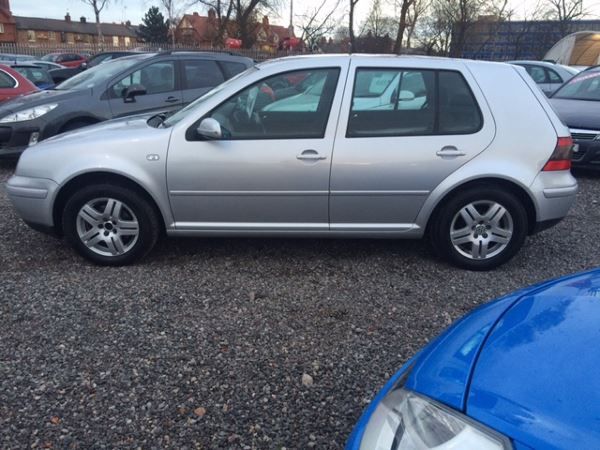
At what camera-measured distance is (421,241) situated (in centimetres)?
459

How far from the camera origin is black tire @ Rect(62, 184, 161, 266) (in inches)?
148

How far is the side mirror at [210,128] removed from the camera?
11.6 feet

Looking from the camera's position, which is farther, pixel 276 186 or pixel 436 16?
pixel 436 16

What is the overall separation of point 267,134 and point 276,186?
1.28ft

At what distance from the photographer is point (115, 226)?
12.6 feet

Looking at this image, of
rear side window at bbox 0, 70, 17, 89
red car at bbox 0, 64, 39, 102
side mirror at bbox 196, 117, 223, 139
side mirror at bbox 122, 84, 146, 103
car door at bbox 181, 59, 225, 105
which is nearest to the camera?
side mirror at bbox 196, 117, 223, 139

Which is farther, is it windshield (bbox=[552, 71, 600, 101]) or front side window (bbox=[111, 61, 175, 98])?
windshield (bbox=[552, 71, 600, 101])

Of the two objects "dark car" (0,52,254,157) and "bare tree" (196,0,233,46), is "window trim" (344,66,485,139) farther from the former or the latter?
"bare tree" (196,0,233,46)

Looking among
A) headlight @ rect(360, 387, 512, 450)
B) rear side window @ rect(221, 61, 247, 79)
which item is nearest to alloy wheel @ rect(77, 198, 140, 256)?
headlight @ rect(360, 387, 512, 450)

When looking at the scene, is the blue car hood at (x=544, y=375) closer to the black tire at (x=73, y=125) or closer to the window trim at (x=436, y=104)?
the window trim at (x=436, y=104)

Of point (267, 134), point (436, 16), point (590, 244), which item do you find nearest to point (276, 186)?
point (267, 134)

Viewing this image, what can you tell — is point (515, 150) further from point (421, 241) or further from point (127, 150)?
point (127, 150)

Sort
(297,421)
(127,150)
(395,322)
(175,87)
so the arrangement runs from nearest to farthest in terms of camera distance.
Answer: (297,421), (395,322), (127,150), (175,87)

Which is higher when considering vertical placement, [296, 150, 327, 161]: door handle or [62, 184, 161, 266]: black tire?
[296, 150, 327, 161]: door handle
